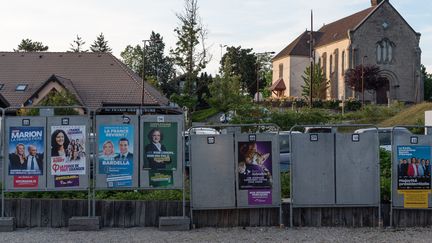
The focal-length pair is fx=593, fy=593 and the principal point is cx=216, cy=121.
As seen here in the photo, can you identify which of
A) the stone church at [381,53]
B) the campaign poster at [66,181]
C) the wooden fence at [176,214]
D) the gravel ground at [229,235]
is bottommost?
the gravel ground at [229,235]

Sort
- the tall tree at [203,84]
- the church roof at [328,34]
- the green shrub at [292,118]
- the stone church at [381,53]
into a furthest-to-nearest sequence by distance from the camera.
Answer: the church roof at [328,34]
the stone church at [381,53]
the tall tree at [203,84]
the green shrub at [292,118]

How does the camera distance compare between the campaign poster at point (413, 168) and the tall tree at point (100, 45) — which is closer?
the campaign poster at point (413, 168)

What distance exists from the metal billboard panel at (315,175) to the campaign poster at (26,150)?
469 centimetres

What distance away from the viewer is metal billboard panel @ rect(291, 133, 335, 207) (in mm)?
11070

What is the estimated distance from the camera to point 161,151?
1101 cm

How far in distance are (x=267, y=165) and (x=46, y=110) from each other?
14.0 ft

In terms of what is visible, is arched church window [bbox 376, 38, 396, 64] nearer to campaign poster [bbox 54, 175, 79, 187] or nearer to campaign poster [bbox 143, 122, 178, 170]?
campaign poster [bbox 143, 122, 178, 170]

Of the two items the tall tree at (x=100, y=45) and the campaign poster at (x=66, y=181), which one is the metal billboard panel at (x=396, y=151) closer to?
the campaign poster at (x=66, y=181)

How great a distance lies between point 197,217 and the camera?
11125 millimetres

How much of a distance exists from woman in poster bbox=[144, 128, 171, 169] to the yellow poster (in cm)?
448

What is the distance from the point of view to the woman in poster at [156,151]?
11.0m

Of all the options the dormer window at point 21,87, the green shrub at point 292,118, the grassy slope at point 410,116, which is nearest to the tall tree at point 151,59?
the dormer window at point 21,87

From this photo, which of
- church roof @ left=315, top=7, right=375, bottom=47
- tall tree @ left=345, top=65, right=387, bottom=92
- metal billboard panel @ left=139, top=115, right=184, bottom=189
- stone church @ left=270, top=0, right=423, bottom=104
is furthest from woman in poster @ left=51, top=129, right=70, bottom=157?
church roof @ left=315, top=7, right=375, bottom=47

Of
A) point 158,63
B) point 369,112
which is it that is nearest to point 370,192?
point 369,112
